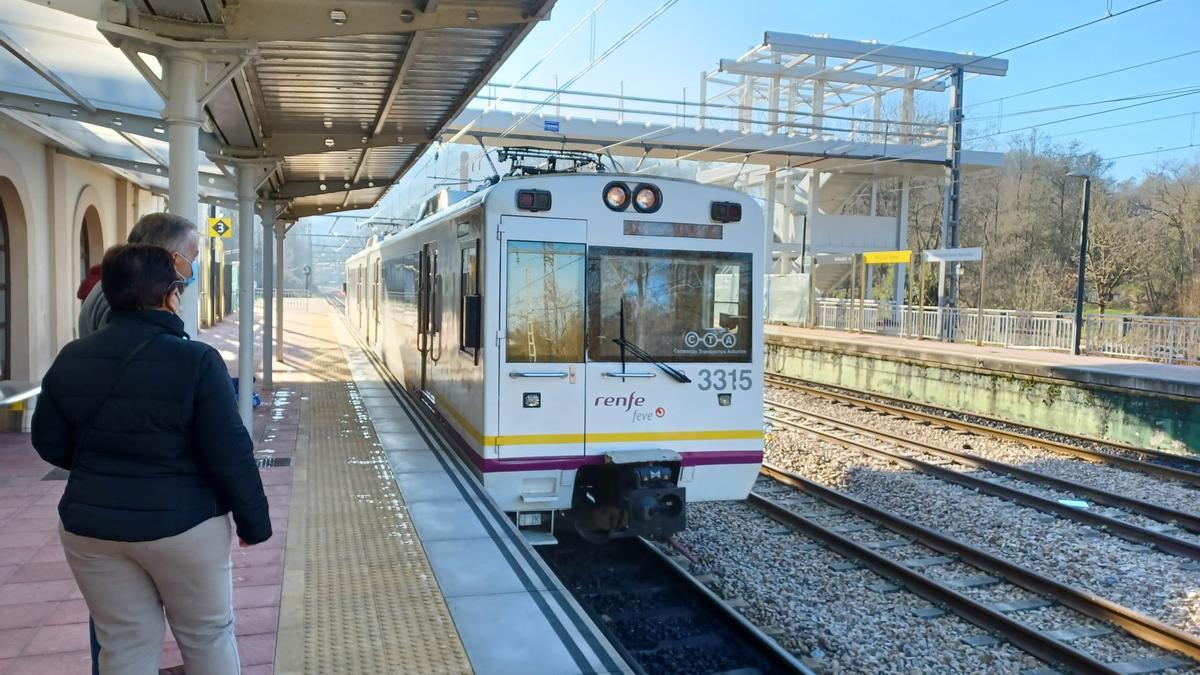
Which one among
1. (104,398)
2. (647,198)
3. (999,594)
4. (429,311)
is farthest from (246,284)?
(999,594)

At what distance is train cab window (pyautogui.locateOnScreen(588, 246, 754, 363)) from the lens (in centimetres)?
635

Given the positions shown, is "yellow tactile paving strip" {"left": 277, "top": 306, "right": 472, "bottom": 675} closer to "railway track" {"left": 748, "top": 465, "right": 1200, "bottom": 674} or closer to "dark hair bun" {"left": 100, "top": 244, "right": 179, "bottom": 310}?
"dark hair bun" {"left": 100, "top": 244, "right": 179, "bottom": 310}

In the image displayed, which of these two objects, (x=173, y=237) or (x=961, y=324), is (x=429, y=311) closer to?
(x=173, y=237)

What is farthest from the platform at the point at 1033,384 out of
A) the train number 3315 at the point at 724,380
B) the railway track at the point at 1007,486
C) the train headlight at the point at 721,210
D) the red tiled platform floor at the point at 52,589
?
the red tiled platform floor at the point at 52,589

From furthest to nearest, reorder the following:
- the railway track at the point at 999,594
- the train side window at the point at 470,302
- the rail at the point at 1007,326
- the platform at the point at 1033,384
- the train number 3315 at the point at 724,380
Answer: the rail at the point at 1007,326
the platform at the point at 1033,384
the train number 3315 at the point at 724,380
the train side window at the point at 470,302
the railway track at the point at 999,594

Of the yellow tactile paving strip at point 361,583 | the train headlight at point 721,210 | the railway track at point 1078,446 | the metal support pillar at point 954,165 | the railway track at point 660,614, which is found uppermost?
the metal support pillar at point 954,165

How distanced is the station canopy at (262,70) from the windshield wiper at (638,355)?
2.19 m

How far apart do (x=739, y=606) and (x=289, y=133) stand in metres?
6.48

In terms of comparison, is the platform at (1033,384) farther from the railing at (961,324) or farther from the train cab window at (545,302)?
the train cab window at (545,302)

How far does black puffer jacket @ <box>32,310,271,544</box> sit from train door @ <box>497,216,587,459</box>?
3.57 meters

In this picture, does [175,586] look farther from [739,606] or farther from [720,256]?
[720,256]

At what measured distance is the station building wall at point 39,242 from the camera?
8547 millimetres

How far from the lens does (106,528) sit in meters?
2.49

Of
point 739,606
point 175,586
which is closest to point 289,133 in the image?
point 739,606
